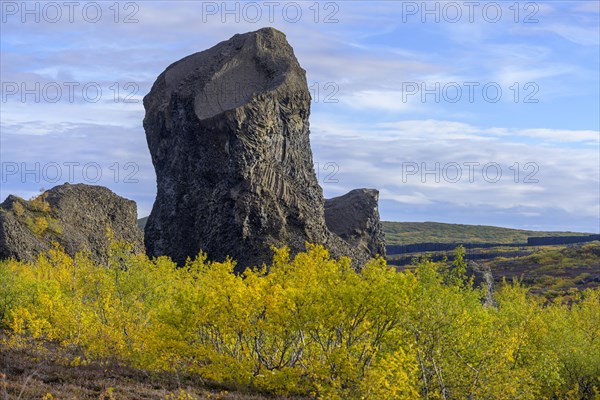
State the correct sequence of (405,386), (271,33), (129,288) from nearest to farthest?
1. (405,386)
2. (129,288)
3. (271,33)

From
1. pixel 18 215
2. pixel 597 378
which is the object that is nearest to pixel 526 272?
pixel 18 215

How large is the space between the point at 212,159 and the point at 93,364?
5907cm

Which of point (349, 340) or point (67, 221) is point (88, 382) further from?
point (67, 221)

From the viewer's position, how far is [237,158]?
292ft

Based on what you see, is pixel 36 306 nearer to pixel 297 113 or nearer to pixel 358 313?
pixel 358 313

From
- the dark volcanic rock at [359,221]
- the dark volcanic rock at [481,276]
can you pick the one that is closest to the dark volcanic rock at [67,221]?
the dark volcanic rock at [359,221]

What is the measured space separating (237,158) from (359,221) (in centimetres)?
3426

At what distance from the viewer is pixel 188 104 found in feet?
309

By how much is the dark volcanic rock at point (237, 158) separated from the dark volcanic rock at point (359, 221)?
18402mm

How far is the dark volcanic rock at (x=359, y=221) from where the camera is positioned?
11512 cm

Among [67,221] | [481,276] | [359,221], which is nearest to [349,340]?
[481,276]

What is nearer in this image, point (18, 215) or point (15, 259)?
point (15, 259)

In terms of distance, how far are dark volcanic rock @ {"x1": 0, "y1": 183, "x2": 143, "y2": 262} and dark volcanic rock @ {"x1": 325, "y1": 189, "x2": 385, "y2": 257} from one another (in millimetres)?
31691

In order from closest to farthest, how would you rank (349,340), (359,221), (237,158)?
1. (349,340)
2. (237,158)
3. (359,221)
